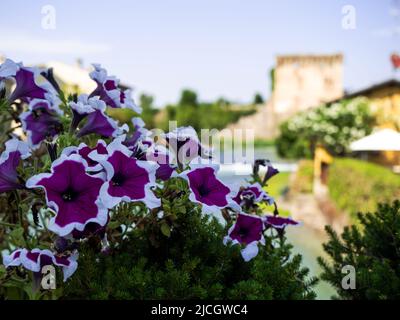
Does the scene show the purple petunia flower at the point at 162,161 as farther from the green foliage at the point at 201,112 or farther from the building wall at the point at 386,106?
the green foliage at the point at 201,112

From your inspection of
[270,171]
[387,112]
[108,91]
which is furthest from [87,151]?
[387,112]

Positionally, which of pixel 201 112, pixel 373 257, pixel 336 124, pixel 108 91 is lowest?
pixel 201 112

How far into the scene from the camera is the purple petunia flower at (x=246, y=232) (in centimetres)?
185

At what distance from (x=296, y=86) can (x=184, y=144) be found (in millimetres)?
54409

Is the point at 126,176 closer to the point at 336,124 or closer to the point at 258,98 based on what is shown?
the point at 336,124

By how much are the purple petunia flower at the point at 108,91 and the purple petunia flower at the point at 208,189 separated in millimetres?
587

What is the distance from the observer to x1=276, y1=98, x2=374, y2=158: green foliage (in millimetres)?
20953

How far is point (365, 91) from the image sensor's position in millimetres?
22234

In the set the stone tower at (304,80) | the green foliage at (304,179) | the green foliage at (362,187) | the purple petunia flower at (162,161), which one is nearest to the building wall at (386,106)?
the green foliage at (304,179)

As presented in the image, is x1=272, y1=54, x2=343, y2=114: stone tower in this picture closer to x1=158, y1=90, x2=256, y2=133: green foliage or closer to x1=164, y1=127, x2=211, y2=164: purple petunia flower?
x1=158, y1=90, x2=256, y2=133: green foliage

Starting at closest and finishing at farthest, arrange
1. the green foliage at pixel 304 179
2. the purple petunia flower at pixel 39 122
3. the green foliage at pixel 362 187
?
the purple petunia flower at pixel 39 122 → the green foliage at pixel 362 187 → the green foliage at pixel 304 179

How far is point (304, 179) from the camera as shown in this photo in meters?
18.8

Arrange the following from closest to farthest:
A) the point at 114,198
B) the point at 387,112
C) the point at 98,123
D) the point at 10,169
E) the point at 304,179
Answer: the point at 114,198
the point at 10,169
the point at 98,123
the point at 304,179
the point at 387,112
